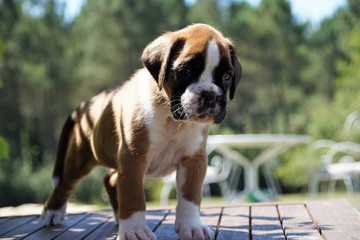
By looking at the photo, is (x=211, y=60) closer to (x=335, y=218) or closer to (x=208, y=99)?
(x=208, y=99)

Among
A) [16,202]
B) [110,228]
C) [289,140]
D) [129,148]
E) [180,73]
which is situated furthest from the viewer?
[16,202]

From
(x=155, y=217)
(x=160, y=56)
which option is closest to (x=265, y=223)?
(x=155, y=217)

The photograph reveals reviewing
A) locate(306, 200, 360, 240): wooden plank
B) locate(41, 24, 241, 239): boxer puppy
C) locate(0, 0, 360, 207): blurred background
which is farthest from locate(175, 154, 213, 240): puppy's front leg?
locate(0, 0, 360, 207): blurred background

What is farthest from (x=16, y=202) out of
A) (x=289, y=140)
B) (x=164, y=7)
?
(x=164, y=7)

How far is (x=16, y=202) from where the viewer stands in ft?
40.5

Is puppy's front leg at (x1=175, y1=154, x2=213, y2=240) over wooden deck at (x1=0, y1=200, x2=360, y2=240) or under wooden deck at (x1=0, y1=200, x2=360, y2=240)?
over

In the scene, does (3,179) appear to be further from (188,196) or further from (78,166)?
(188,196)

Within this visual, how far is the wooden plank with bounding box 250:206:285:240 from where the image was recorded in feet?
9.57

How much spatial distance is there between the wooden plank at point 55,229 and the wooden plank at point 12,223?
28 centimetres

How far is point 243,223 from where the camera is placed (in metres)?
3.39

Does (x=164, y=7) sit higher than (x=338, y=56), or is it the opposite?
(x=164, y=7)

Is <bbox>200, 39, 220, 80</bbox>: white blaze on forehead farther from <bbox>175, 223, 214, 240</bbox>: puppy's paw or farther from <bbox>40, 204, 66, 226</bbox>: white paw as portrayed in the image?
<bbox>40, 204, 66, 226</bbox>: white paw

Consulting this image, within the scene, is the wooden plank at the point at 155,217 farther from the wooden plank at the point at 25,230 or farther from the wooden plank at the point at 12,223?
the wooden plank at the point at 12,223

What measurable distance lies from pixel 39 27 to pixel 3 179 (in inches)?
434
